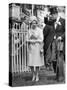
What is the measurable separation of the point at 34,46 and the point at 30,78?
0.92 m

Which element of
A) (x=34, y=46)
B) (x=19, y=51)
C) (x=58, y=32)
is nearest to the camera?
(x=19, y=51)

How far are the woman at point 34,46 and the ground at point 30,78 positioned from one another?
5.1 inches

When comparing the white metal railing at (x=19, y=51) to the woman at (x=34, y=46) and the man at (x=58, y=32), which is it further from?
the man at (x=58, y=32)

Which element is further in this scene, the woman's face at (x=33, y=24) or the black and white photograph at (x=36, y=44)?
the woman's face at (x=33, y=24)

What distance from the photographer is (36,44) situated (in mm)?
11008

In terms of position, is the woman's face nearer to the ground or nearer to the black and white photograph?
the black and white photograph

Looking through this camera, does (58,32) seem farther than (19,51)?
Yes

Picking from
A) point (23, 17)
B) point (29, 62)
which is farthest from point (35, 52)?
point (23, 17)

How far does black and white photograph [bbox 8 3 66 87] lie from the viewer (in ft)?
35.4

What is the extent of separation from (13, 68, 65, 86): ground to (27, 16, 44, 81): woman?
13 cm

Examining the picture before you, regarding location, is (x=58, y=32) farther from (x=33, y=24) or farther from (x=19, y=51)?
(x=19, y=51)

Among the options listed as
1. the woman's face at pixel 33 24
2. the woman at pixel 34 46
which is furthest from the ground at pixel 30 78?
the woman's face at pixel 33 24

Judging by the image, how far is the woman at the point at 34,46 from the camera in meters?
10.9

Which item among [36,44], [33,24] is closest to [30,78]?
[36,44]
